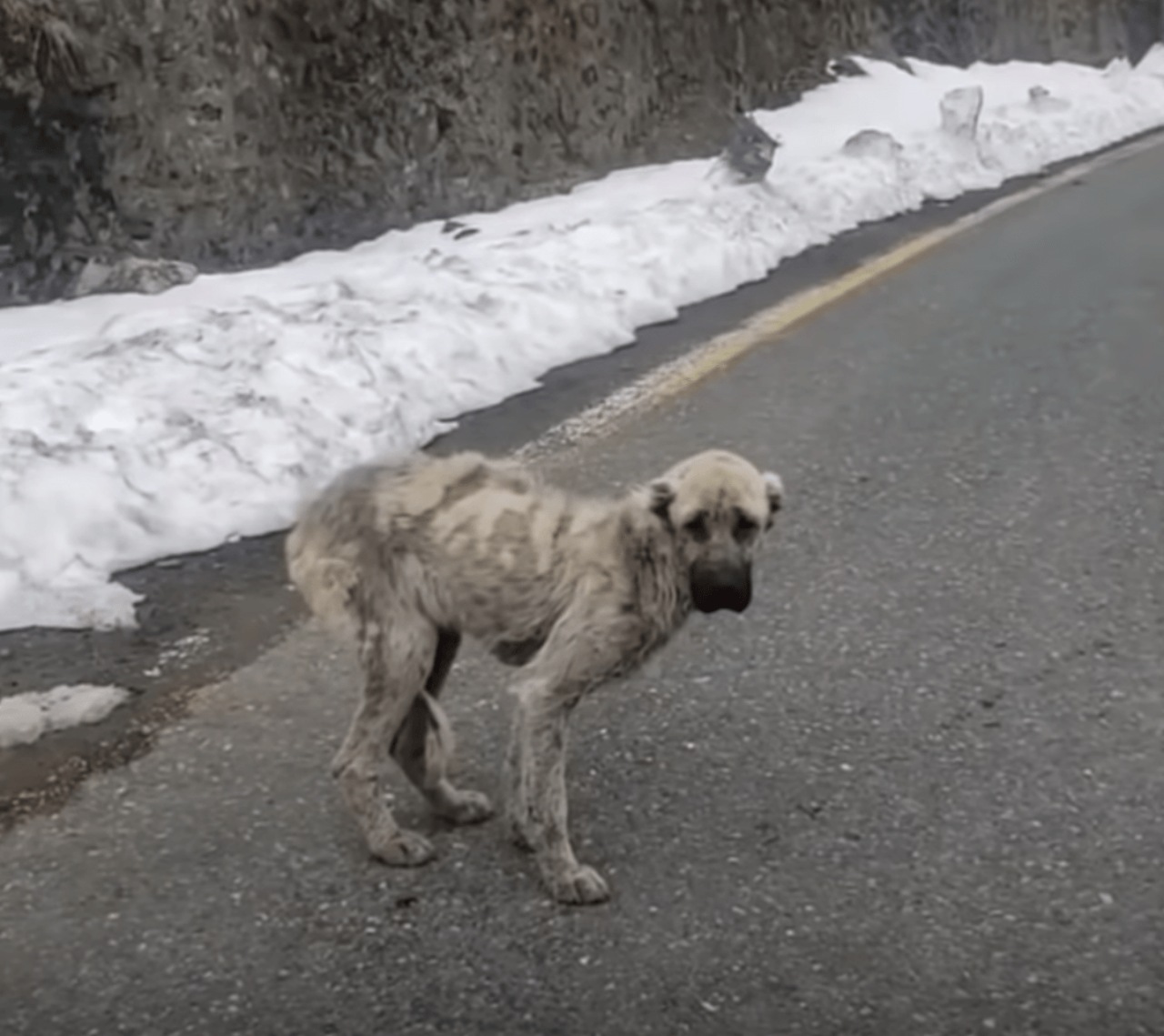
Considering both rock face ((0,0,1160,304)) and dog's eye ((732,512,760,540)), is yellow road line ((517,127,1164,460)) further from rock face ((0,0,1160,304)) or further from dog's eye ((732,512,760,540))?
dog's eye ((732,512,760,540))

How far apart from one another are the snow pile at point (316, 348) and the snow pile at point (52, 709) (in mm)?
568

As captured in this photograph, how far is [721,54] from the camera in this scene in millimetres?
18234

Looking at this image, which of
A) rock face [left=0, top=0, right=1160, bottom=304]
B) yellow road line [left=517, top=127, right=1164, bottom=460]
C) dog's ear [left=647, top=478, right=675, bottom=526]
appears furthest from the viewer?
rock face [left=0, top=0, right=1160, bottom=304]

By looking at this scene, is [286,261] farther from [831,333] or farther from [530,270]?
[831,333]

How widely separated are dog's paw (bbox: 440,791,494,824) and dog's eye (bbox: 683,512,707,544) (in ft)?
3.00

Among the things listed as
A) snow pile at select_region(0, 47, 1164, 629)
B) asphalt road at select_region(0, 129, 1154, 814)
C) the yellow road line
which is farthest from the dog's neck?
the yellow road line

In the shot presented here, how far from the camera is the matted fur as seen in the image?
13.5ft

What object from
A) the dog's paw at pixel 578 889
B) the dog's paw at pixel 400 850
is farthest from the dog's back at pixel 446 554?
the dog's paw at pixel 578 889

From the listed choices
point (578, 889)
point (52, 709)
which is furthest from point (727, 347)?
point (578, 889)

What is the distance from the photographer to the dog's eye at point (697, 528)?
13.4 feet

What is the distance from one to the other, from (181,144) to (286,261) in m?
0.97


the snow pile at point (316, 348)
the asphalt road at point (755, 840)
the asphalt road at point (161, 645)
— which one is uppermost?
the snow pile at point (316, 348)

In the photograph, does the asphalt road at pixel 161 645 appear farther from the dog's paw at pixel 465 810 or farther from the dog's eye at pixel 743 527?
the dog's eye at pixel 743 527

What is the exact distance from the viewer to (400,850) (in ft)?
13.9
